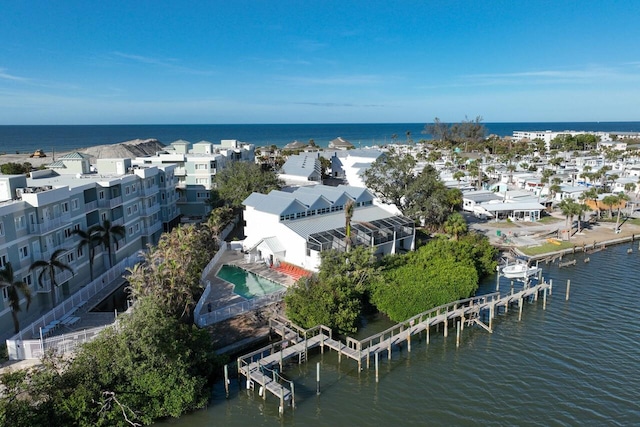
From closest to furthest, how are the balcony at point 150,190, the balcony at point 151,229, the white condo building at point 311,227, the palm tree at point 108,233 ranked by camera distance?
1. the palm tree at point 108,233
2. the white condo building at point 311,227
3. the balcony at point 150,190
4. the balcony at point 151,229

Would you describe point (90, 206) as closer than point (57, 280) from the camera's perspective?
No

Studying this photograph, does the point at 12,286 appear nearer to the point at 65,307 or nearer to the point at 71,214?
the point at 65,307

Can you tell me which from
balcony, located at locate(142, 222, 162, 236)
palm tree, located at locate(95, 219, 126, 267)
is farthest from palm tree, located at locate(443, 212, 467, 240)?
palm tree, located at locate(95, 219, 126, 267)

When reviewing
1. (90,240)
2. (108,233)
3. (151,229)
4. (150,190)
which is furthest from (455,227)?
(90,240)

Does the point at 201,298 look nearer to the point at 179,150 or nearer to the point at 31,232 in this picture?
the point at 31,232

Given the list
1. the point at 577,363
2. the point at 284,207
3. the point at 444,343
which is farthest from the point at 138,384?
the point at 577,363

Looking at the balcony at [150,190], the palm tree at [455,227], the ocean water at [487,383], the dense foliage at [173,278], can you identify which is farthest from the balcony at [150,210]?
the palm tree at [455,227]

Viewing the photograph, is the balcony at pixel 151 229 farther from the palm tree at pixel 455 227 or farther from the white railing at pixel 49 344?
the palm tree at pixel 455 227
